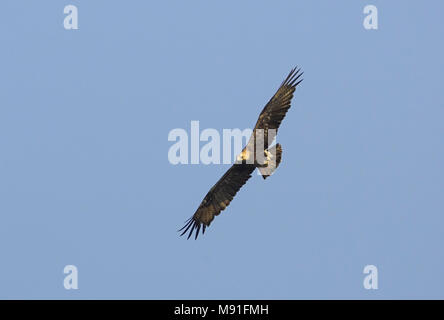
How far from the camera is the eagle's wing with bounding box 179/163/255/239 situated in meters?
24.6

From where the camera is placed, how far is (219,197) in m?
24.9

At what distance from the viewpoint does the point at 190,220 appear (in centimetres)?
2498

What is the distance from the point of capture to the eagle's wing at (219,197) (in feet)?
80.6

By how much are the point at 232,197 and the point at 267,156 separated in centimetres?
154

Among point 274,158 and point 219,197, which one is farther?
point 219,197
